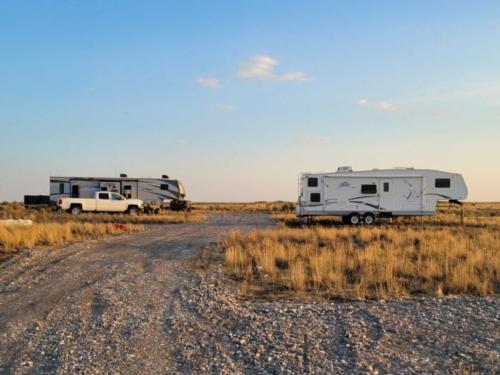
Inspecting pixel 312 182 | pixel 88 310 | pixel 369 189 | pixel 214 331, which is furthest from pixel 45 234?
pixel 369 189

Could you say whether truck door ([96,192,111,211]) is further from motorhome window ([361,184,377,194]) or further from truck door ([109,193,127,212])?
motorhome window ([361,184,377,194])

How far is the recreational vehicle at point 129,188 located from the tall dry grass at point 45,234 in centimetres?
1425

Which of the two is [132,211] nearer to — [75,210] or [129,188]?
[75,210]

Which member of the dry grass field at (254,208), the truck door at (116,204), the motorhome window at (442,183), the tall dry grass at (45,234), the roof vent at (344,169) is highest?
the roof vent at (344,169)

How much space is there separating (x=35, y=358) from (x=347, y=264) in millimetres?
7908

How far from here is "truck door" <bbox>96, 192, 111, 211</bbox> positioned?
31.9 meters

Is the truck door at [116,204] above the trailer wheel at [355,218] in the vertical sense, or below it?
above

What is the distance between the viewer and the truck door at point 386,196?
26.1 metres

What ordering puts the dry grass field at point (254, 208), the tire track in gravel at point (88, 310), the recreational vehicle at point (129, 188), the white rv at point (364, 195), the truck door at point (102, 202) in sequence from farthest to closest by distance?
the dry grass field at point (254, 208) → the recreational vehicle at point (129, 188) → the truck door at point (102, 202) → the white rv at point (364, 195) → the tire track in gravel at point (88, 310)

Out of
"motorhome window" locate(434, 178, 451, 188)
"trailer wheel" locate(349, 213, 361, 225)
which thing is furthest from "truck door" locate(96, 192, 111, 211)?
"motorhome window" locate(434, 178, 451, 188)

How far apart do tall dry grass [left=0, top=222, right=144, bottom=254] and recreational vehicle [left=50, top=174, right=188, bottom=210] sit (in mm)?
14253

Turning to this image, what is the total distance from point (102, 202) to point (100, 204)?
0.55ft

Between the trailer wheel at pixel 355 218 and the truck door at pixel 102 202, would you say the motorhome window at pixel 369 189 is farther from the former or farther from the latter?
the truck door at pixel 102 202

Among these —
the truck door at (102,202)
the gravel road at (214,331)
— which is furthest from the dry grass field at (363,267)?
the truck door at (102,202)
